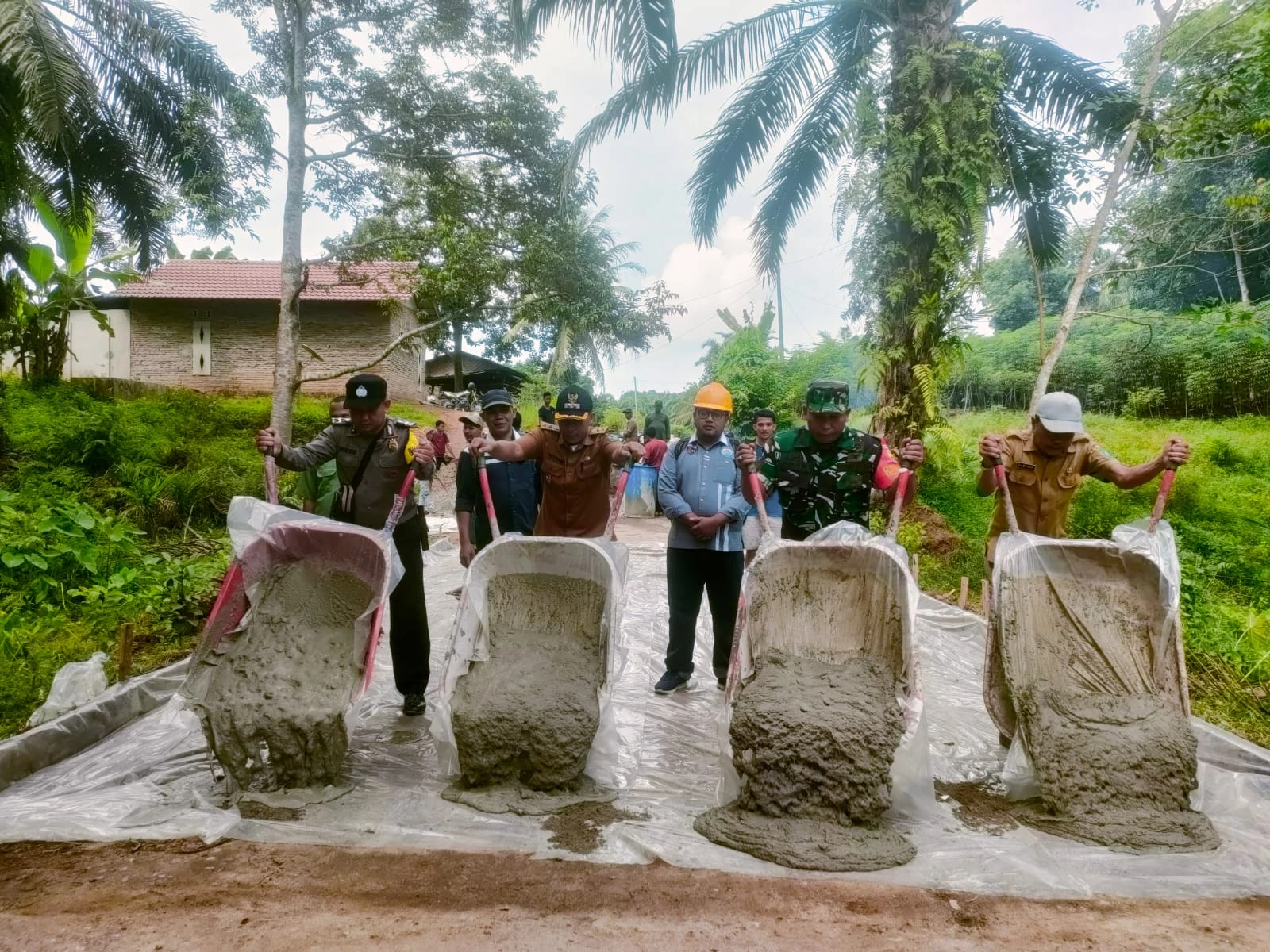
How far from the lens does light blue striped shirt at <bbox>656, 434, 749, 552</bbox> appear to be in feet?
13.0

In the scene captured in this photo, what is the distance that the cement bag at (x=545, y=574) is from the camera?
9.53ft

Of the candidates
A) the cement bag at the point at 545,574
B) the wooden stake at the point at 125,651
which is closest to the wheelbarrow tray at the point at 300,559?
the cement bag at the point at 545,574

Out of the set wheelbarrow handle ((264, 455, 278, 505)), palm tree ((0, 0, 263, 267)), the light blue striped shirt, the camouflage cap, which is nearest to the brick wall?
palm tree ((0, 0, 263, 267))

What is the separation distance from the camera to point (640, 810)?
9.08 feet

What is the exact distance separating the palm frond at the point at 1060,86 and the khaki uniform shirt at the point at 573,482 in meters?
7.79

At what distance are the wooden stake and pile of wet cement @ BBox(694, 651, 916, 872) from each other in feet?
9.10

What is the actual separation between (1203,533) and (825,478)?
6.14 meters

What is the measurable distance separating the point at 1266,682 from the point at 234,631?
4.84 metres

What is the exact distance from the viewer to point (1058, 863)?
240 cm

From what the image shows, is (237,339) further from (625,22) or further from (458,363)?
(625,22)

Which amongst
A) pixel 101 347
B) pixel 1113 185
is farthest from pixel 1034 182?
pixel 101 347

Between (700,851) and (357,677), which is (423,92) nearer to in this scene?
(357,677)

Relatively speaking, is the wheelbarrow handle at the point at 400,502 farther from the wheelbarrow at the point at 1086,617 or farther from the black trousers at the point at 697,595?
the wheelbarrow at the point at 1086,617

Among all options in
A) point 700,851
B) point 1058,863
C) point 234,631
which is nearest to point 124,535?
point 234,631
